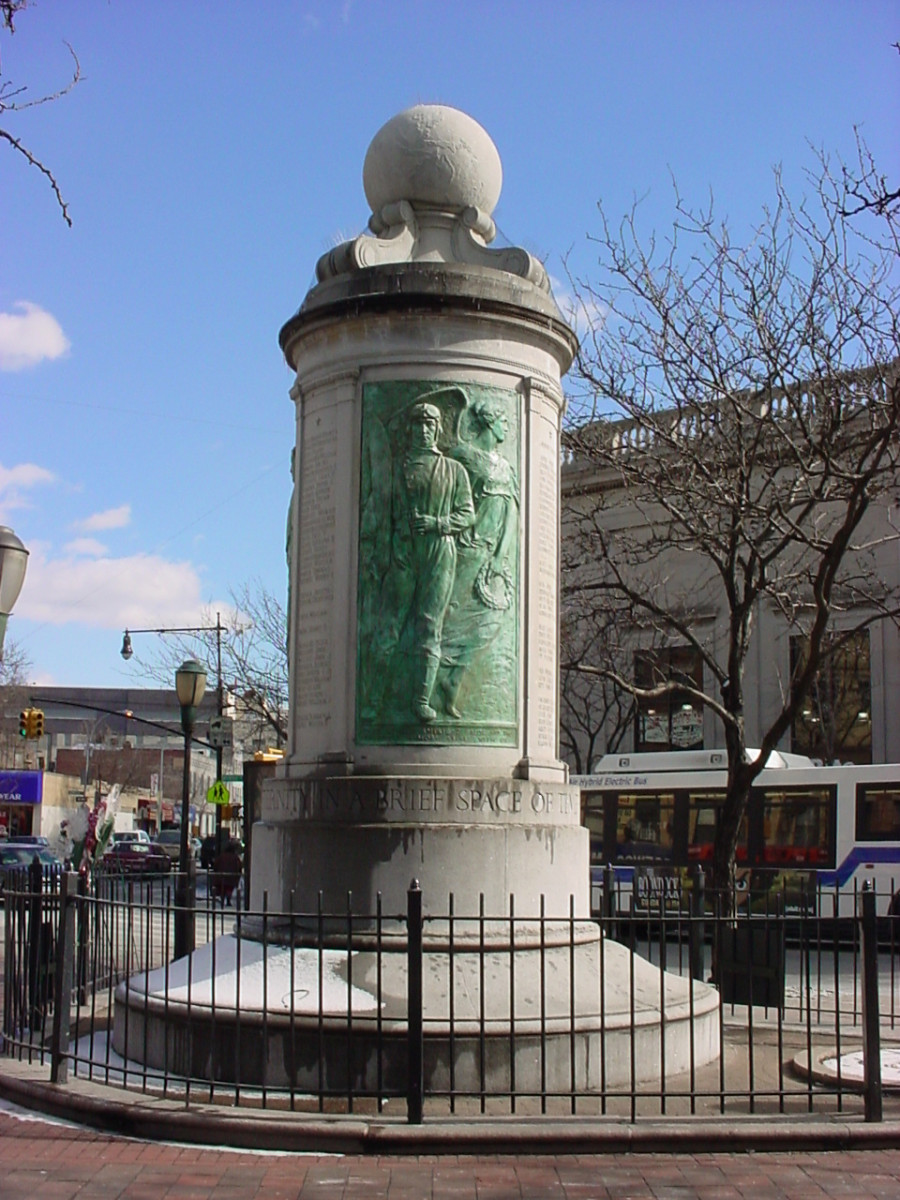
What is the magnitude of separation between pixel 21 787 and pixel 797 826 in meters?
50.8

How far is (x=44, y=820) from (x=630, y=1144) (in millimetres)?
65525

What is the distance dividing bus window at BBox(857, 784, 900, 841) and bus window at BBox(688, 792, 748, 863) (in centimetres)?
239

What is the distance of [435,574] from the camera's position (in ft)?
32.6

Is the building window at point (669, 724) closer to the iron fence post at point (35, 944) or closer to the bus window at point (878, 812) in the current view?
the bus window at point (878, 812)

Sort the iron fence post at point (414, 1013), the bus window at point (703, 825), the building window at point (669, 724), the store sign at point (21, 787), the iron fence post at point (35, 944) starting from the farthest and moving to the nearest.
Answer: the store sign at point (21, 787)
the building window at point (669, 724)
the bus window at point (703, 825)
the iron fence post at point (35, 944)
the iron fence post at point (414, 1013)

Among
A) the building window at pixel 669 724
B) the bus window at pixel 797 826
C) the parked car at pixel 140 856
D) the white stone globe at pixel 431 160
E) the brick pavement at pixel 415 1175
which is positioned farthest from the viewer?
the building window at pixel 669 724

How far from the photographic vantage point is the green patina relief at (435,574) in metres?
9.91

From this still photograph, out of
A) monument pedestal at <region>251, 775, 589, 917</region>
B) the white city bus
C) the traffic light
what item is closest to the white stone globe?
monument pedestal at <region>251, 775, 589, 917</region>

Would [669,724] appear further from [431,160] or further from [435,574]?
[435,574]


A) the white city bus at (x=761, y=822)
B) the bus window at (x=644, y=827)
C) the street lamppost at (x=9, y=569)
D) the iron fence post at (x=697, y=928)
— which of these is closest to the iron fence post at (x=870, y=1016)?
the iron fence post at (x=697, y=928)

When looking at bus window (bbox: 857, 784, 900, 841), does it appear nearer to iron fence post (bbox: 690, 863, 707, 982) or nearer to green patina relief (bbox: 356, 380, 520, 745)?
iron fence post (bbox: 690, 863, 707, 982)

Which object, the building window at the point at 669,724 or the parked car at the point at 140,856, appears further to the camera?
the building window at the point at 669,724

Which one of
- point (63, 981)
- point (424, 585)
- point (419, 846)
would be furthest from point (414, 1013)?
point (424, 585)

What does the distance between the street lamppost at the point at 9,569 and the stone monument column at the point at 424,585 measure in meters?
2.21
